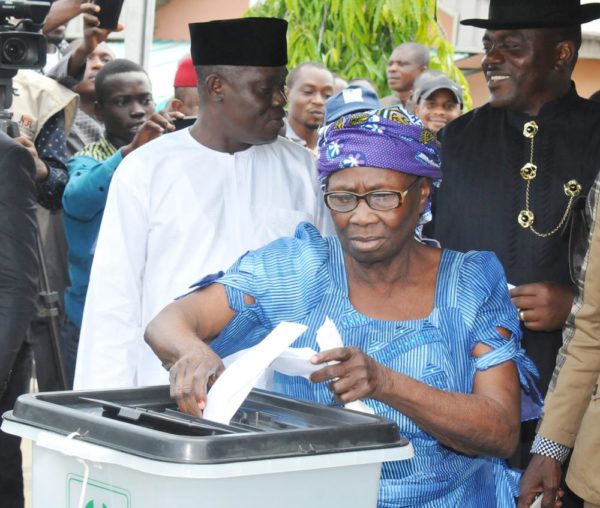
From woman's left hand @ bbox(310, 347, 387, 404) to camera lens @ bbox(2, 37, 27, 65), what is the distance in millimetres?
2894

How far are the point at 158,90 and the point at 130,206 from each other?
30.9 feet

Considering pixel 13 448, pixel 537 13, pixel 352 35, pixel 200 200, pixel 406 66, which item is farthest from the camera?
pixel 352 35

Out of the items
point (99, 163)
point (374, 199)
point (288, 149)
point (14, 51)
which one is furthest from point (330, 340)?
point (99, 163)

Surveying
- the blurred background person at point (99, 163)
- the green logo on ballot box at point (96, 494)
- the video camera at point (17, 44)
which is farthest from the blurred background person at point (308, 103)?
the green logo on ballot box at point (96, 494)

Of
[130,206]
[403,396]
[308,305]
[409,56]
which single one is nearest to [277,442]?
[403,396]

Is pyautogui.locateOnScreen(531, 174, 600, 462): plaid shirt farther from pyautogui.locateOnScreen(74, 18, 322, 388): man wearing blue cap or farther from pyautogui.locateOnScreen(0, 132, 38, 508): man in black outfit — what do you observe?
pyautogui.locateOnScreen(0, 132, 38, 508): man in black outfit

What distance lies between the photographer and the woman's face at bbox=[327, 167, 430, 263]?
301 cm

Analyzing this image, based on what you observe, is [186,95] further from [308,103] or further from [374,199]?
[374,199]

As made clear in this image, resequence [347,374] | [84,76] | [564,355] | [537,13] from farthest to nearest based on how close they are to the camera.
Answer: [84,76] → [537,13] → [564,355] → [347,374]

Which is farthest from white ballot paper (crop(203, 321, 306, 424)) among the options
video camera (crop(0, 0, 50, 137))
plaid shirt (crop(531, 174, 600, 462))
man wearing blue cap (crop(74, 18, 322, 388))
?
video camera (crop(0, 0, 50, 137))

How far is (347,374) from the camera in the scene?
257cm

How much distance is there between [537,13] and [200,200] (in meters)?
1.28

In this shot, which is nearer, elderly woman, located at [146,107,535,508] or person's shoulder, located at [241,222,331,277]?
elderly woman, located at [146,107,535,508]

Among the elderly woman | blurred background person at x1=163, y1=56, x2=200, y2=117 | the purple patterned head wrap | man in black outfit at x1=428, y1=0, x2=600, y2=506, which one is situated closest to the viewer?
the elderly woman
